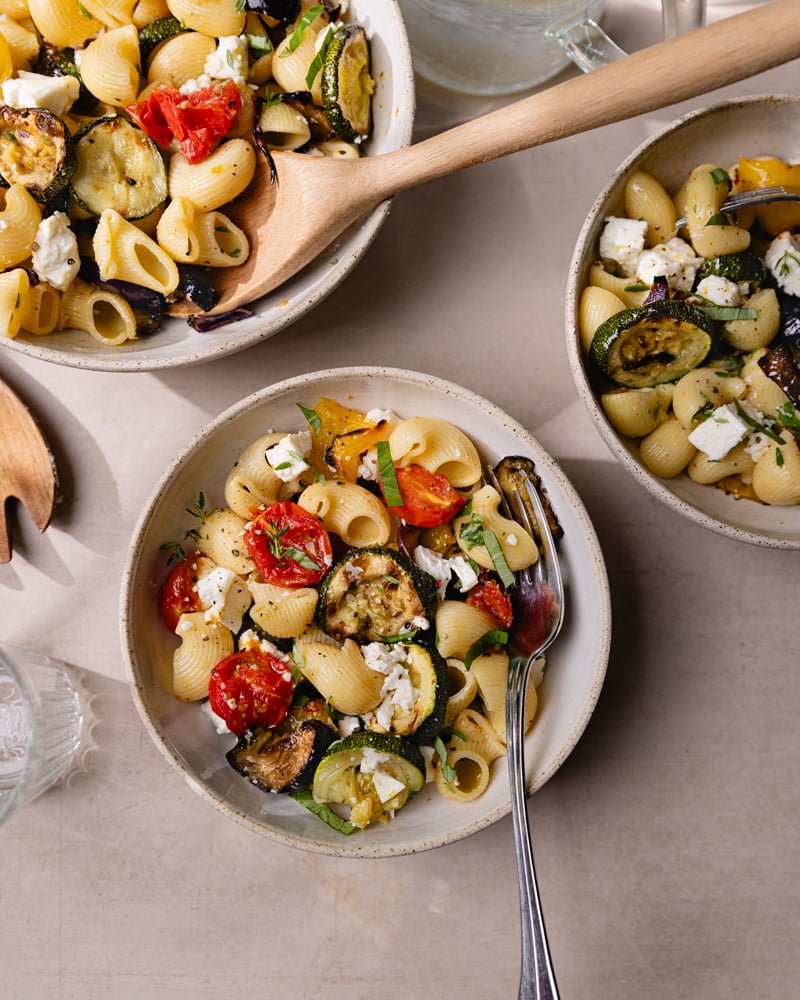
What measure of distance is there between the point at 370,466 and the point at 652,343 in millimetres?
506

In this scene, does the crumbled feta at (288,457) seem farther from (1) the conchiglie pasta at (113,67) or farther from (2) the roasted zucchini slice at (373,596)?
(1) the conchiglie pasta at (113,67)

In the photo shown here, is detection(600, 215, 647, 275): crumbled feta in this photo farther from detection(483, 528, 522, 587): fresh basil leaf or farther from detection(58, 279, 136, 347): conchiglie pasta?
detection(58, 279, 136, 347): conchiglie pasta

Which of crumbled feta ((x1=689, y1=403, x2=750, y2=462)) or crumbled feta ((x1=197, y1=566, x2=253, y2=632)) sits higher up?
crumbled feta ((x1=689, y1=403, x2=750, y2=462))

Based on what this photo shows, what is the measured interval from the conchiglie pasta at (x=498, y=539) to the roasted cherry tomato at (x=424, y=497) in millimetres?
45

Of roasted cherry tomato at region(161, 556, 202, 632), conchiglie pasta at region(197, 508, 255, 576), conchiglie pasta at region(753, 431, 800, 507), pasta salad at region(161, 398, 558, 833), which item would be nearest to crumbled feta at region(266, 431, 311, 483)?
pasta salad at region(161, 398, 558, 833)

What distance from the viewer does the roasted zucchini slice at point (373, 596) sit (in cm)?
137

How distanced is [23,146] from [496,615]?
1064 millimetres

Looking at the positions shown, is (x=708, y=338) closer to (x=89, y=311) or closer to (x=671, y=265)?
(x=671, y=265)

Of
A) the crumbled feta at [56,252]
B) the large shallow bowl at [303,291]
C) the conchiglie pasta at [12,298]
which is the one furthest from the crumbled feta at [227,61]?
the conchiglie pasta at [12,298]

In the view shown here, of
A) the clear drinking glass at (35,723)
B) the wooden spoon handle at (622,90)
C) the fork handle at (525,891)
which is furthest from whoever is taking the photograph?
the clear drinking glass at (35,723)

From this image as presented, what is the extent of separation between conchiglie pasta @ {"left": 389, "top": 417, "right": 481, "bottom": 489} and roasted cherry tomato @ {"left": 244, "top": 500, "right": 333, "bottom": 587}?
182mm

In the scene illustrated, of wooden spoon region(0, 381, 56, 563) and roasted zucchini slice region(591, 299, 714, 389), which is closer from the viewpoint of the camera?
roasted zucchini slice region(591, 299, 714, 389)

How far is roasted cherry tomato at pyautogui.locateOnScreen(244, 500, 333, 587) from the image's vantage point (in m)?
1.41

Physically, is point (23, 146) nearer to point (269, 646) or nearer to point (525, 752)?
point (269, 646)
